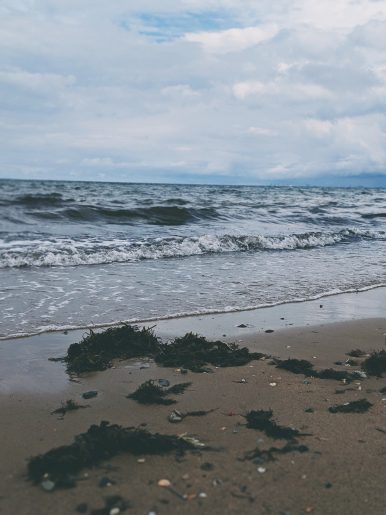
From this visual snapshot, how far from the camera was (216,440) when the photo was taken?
3.12m

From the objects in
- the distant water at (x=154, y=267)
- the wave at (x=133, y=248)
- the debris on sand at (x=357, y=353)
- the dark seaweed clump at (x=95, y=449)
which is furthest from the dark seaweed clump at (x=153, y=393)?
the wave at (x=133, y=248)

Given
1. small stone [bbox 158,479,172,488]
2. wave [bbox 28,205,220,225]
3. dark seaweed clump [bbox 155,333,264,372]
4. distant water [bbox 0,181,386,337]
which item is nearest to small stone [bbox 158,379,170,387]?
dark seaweed clump [bbox 155,333,264,372]

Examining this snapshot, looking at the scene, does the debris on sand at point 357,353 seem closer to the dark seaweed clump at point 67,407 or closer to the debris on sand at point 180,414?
the debris on sand at point 180,414

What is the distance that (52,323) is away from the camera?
246 inches

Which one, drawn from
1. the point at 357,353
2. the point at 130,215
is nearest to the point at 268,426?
the point at 357,353

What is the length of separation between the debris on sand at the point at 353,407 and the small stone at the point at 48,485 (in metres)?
1.99

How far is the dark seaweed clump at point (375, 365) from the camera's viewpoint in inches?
175

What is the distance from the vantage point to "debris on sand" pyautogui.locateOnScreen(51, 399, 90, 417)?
360 centimetres

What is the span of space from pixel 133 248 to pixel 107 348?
802cm

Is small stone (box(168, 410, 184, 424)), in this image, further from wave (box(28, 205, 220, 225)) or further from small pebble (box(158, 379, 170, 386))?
wave (box(28, 205, 220, 225))

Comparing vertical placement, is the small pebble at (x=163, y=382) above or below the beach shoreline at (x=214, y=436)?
below

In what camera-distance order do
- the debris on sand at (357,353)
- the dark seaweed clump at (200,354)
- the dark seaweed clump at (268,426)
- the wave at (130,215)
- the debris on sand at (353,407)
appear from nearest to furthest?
the dark seaweed clump at (268,426), the debris on sand at (353,407), the dark seaweed clump at (200,354), the debris on sand at (357,353), the wave at (130,215)

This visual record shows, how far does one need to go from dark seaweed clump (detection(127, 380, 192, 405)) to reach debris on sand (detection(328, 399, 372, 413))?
47.7 inches

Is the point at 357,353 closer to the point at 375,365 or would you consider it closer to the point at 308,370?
the point at 375,365
